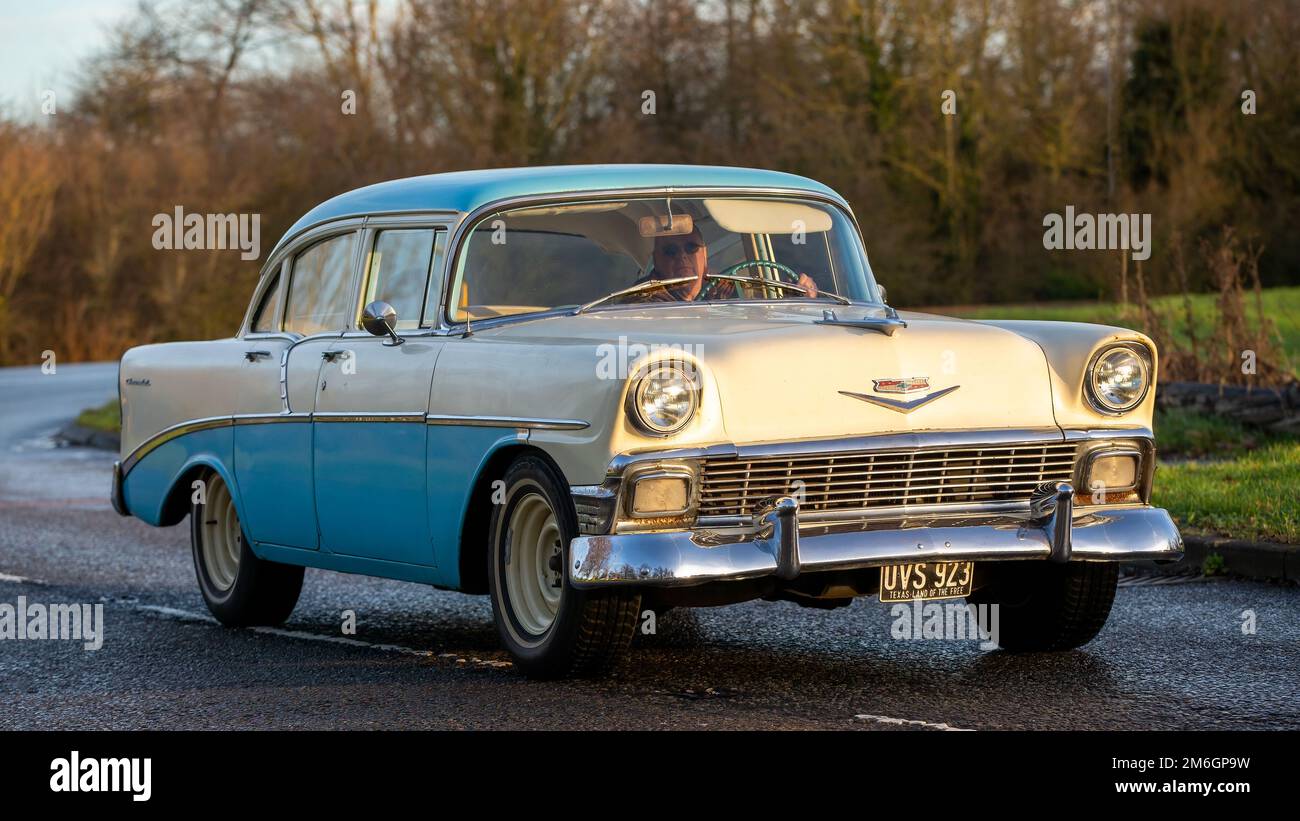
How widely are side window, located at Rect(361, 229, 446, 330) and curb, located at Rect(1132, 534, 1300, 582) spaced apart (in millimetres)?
4145

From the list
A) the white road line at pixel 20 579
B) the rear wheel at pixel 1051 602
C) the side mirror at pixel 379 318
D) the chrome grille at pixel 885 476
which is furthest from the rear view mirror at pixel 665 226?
the white road line at pixel 20 579

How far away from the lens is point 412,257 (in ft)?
24.6

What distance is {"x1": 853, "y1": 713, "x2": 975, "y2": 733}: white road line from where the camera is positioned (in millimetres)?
5574

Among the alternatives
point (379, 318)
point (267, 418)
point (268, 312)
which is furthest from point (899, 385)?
point (268, 312)

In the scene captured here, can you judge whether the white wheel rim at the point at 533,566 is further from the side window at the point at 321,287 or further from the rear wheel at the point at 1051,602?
the side window at the point at 321,287

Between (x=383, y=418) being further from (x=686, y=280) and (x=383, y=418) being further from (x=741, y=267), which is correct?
(x=741, y=267)

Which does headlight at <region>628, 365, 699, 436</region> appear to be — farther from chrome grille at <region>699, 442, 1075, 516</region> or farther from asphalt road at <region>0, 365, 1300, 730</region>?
asphalt road at <region>0, 365, 1300, 730</region>

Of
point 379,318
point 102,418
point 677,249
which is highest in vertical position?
point 677,249

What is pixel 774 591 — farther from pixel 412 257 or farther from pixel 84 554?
pixel 84 554

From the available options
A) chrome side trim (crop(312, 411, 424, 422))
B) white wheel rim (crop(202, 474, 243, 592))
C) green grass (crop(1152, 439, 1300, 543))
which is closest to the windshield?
chrome side trim (crop(312, 411, 424, 422))

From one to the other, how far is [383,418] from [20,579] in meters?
3.91

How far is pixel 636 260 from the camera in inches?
285
